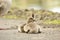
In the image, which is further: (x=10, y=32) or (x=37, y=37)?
(x=10, y=32)

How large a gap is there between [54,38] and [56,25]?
2.14 metres

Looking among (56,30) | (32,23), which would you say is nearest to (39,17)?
(56,30)

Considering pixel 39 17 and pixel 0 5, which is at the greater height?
pixel 0 5

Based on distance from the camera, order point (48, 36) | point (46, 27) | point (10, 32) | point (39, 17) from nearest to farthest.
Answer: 1. point (48, 36)
2. point (10, 32)
3. point (46, 27)
4. point (39, 17)

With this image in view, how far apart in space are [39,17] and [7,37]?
12.1ft

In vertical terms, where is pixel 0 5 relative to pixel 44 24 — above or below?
above

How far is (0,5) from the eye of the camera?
24.0 ft

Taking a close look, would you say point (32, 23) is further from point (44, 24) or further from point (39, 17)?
point (39, 17)

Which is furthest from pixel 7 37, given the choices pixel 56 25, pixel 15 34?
pixel 56 25

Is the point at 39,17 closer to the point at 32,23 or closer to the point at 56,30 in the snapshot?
the point at 56,30

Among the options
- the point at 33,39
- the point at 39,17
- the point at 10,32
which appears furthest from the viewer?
the point at 39,17

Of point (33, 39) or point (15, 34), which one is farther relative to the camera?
point (15, 34)

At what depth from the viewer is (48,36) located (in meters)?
7.05

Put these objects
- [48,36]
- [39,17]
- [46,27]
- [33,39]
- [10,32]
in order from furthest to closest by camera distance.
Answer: [39,17] < [46,27] < [10,32] < [48,36] < [33,39]
